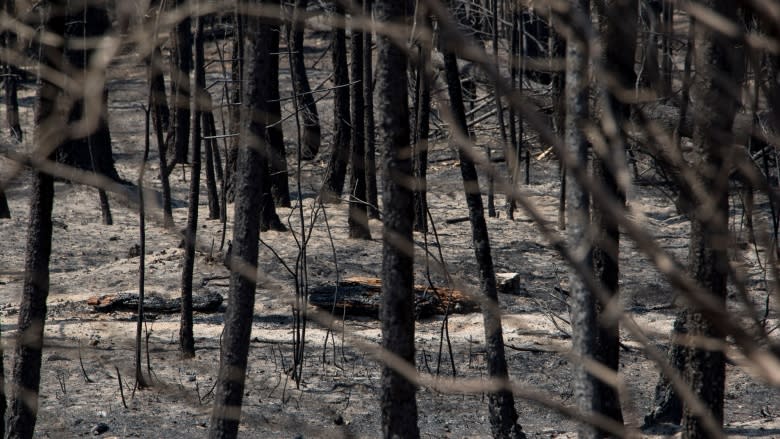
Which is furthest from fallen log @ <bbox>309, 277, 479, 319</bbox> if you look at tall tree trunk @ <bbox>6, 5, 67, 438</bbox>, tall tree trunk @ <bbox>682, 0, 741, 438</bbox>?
tall tree trunk @ <bbox>682, 0, 741, 438</bbox>

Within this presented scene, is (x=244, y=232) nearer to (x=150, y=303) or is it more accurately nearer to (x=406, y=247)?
(x=406, y=247)

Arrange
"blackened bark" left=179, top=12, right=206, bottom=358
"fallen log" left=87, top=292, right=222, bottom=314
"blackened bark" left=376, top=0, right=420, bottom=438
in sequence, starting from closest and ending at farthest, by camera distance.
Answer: "blackened bark" left=376, top=0, right=420, bottom=438, "blackened bark" left=179, top=12, right=206, bottom=358, "fallen log" left=87, top=292, right=222, bottom=314

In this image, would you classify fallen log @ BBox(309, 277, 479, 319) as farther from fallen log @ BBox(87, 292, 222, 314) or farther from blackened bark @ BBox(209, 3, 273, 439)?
blackened bark @ BBox(209, 3, 273, 439)

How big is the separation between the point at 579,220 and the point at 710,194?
0.16 metres

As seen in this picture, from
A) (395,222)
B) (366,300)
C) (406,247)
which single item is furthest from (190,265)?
(406,247)

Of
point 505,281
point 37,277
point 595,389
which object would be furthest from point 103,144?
point 595,389

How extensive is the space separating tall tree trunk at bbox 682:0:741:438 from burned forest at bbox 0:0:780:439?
0.01m

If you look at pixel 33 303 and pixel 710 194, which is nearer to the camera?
pixel 710 194

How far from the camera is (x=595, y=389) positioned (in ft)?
7.04

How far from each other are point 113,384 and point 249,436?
2.17 metres

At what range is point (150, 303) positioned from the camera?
12.5m

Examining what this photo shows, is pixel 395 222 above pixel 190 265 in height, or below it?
above

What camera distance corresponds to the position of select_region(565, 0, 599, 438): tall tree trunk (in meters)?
1.13

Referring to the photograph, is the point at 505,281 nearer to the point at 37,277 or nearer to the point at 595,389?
the point at 37,277
